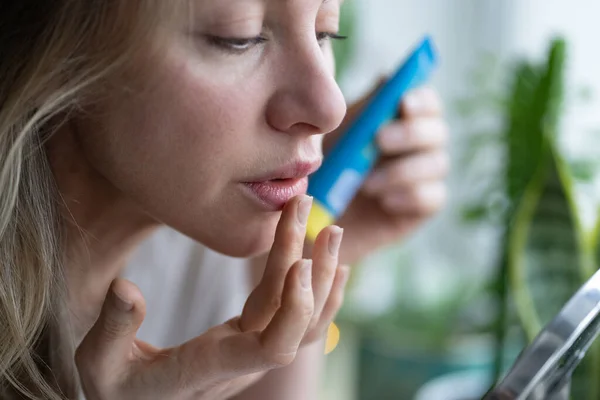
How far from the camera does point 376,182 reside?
21.4 inches

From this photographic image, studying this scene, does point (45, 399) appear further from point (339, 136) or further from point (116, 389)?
point (339, 136)

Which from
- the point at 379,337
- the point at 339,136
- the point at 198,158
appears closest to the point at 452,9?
the point at 379,337

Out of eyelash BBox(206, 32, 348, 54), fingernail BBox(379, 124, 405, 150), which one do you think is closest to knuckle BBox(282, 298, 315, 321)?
eyelash BBox(206, 32, 348, 54)

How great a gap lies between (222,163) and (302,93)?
0.15ft

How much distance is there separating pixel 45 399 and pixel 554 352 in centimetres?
22

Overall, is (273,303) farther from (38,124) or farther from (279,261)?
(38,124)

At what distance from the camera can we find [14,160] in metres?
0.33

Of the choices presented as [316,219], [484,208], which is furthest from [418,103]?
[484,208]

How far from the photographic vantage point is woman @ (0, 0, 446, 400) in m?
0.31

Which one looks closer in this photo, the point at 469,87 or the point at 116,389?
the point at 116,389

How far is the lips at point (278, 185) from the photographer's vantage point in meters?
0.34

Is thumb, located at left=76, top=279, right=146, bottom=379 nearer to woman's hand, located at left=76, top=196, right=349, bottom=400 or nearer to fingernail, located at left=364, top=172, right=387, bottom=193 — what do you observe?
woman's hand, located at left=76, top=196, right=349, bottom=400

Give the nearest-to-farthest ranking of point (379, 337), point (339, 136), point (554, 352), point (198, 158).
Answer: point (554, 352) < point (198, 158) < point (339, 136) < point (379, 337)

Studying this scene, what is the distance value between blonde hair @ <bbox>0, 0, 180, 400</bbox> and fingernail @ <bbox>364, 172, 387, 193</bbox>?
245 millimetres
